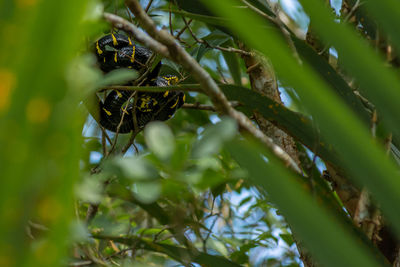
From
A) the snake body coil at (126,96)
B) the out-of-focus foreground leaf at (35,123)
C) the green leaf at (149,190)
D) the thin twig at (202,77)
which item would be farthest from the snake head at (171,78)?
the out-of-focus foreground leaf at (35,123)

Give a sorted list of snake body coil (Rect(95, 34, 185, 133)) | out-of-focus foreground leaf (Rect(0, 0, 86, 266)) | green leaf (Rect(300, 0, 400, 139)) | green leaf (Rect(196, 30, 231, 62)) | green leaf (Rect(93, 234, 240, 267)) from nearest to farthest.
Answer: out-of-focus foreground leaf (Rect(0, 0, 86, 266)), green leaf (Rect(300, 0, 400, 139)), green leaf (Rect(93, 234, 240, 267)), green leaf (Rect(196, 30, 231, 62)), snake body coil (Rect(95, 34, 185, 133))

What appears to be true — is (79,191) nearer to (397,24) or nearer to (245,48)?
(397,24)

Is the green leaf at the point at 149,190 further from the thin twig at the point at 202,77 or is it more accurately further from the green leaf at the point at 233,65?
the green leaf at the point at 233,65

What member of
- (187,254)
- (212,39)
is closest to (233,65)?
(212,39)

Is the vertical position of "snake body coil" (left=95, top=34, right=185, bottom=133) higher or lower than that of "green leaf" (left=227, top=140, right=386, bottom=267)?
higher

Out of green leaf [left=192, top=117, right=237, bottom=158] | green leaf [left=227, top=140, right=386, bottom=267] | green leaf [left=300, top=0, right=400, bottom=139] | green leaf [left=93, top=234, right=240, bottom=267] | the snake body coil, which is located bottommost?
green leaf [left=227, top=140, right=386, bottom=267]

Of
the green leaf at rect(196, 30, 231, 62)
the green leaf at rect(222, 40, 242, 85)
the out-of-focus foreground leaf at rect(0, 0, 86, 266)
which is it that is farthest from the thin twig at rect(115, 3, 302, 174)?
the green leaf at rect(222, 40, 242, 85)

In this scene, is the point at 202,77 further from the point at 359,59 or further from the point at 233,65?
the point at 233,65

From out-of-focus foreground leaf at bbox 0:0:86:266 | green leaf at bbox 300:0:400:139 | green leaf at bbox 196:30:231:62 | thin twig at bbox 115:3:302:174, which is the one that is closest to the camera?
out-of-focus foreground leaf at bbox 0:0:86:266

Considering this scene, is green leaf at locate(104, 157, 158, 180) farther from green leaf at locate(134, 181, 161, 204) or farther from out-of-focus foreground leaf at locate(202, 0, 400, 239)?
out-of-focus foreground leaf at locate(202, 0, 400, 239)

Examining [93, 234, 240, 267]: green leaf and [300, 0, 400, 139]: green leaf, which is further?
[93, 234, 240, 267]: green leaf

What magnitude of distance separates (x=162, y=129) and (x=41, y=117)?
0.62ft

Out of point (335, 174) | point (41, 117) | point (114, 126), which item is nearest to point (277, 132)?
point (335, 174)

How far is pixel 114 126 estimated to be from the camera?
1503 mm
